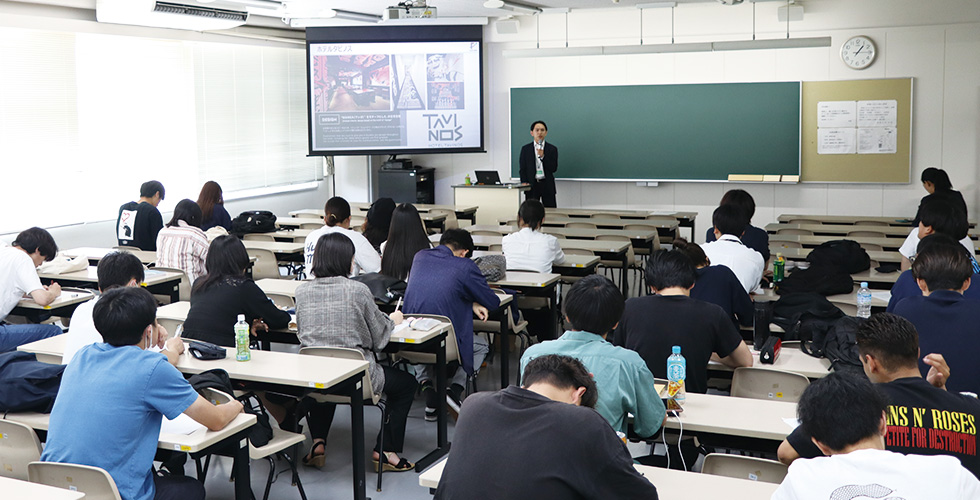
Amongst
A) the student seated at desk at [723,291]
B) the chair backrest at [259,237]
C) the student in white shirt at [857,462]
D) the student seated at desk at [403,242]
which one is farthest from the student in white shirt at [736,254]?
the chair backrest at [259,237]

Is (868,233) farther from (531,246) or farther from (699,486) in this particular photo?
(699,486)

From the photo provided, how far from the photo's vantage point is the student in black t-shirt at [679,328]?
3588 millimetres

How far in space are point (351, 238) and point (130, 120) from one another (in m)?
5.06

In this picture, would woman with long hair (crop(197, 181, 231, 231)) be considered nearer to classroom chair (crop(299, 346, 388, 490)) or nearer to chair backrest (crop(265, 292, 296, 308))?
chair backrest (crop(265, 292, 296, 308))

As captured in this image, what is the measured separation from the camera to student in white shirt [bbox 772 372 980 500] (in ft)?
6.32

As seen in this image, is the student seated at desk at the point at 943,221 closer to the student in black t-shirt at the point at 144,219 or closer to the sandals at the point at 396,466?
the sandals at the point at 396,466

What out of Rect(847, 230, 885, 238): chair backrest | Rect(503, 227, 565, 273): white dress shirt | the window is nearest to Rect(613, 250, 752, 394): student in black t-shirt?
Rect(503, 227, 565, 273): white dress shirt

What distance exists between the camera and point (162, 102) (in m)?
10.1

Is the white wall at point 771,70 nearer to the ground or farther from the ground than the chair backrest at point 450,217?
farther from the ground

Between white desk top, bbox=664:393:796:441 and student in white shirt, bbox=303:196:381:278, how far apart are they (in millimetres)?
3195

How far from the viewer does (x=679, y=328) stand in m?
3.58

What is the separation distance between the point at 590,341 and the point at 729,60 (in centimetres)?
925

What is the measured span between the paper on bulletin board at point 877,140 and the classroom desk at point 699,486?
30.3ft

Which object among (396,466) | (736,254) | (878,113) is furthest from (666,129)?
(396,466)
